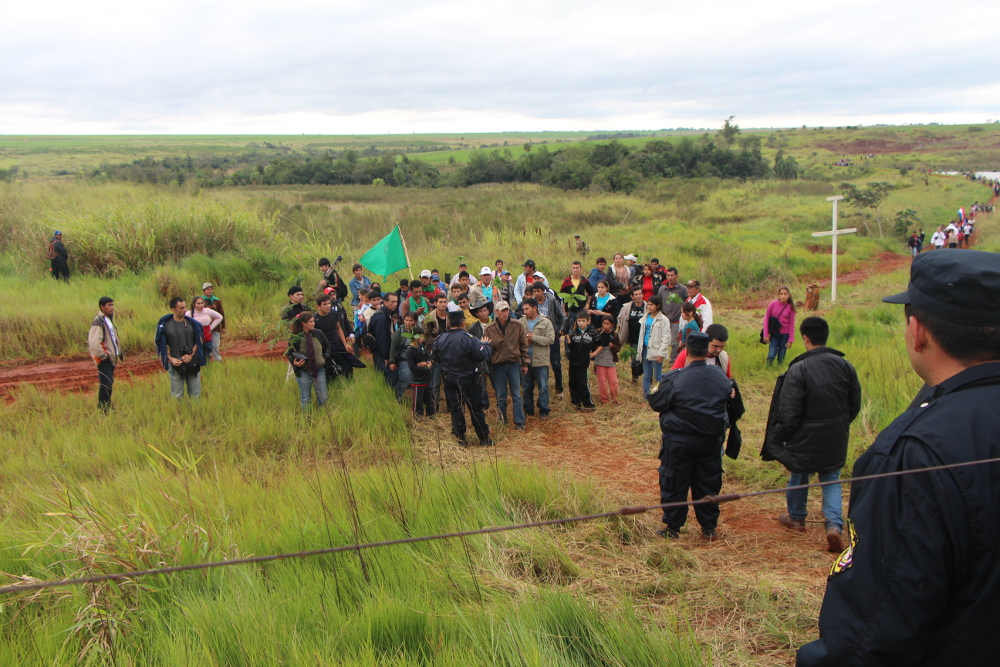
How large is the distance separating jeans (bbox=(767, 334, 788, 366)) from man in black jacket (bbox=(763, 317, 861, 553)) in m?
4.42

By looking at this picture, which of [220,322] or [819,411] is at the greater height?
[220,322]

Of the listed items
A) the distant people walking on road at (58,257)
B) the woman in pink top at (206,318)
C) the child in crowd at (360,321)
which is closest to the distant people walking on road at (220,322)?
the woman in pink top at (206,318)

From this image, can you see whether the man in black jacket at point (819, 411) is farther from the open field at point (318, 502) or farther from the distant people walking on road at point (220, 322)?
the distant people walking on road at point (220, 322)

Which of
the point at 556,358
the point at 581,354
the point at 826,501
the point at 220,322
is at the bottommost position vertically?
the point at 826,501

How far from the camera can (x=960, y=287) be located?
158 cm

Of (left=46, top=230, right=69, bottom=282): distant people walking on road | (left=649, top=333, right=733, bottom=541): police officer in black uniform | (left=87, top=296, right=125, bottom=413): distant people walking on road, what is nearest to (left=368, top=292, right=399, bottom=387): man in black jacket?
(left=87, top=296, right=125, bottom=413): distant people walking on road

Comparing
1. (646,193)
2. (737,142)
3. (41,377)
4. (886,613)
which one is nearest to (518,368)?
(886,613)

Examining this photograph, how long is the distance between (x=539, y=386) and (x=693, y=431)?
396 centimetres

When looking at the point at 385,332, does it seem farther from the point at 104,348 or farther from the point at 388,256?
the point at 104,348

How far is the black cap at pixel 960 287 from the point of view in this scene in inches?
61.0

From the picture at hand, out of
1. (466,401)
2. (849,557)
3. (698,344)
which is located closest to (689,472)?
(698,344)

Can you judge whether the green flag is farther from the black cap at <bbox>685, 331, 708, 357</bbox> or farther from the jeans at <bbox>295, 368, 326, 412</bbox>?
the black cap at <bbox>685, 331, 708, 357</bbox>

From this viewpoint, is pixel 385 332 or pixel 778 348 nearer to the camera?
pixel 385 332

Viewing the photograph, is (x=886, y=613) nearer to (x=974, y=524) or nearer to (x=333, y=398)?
(x=974, y=524)
